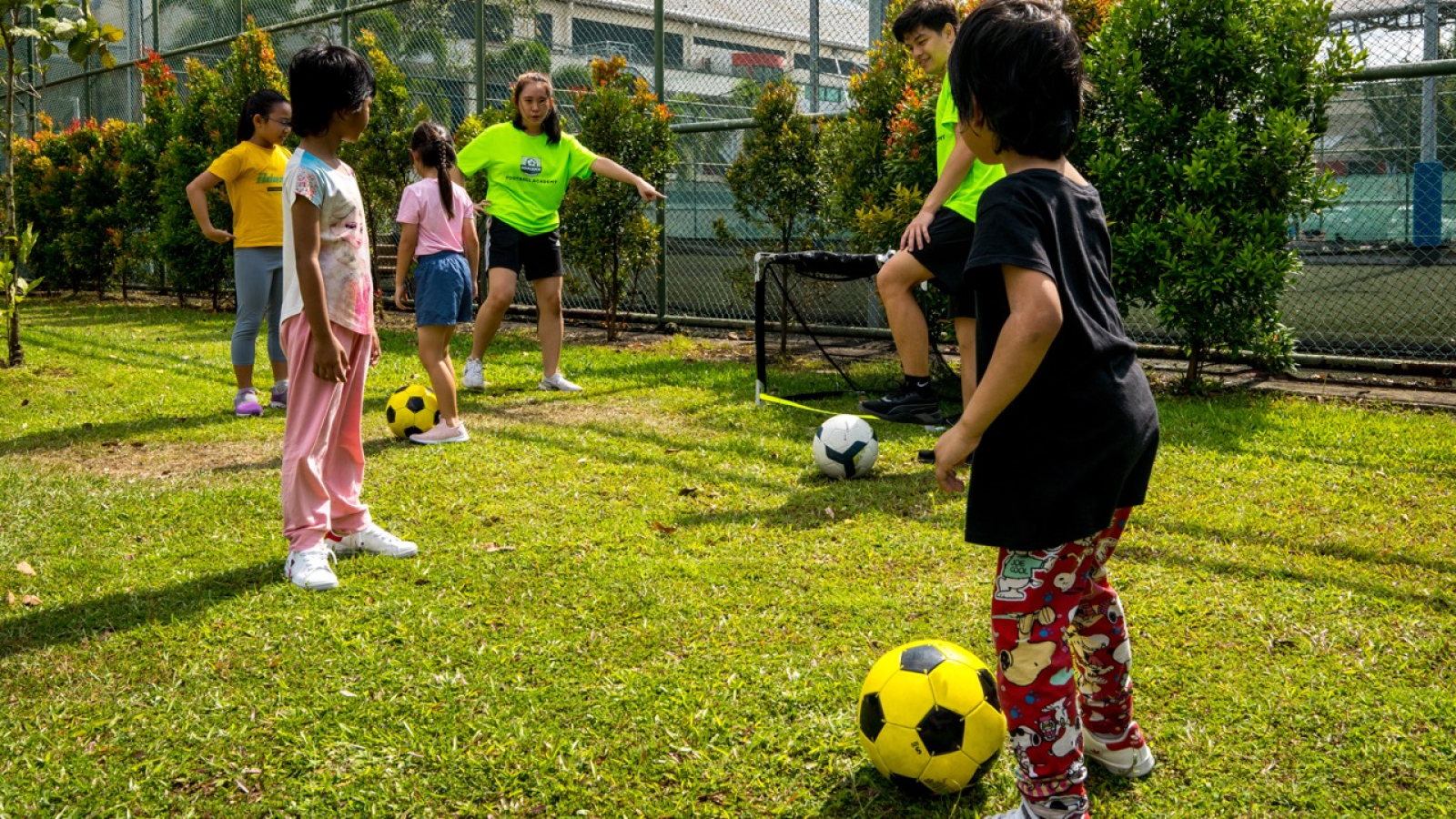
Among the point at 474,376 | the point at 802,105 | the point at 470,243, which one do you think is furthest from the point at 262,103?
the point at 802,105

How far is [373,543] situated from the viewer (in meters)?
4.19

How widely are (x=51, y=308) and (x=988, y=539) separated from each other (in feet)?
51.7

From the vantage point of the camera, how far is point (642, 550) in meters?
4.24

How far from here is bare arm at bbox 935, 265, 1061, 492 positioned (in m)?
2.10

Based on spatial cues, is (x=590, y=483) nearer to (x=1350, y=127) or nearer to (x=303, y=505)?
(x=303, y=505)

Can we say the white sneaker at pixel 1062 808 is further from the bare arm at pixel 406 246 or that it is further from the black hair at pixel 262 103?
the black hair at pixel 262 103

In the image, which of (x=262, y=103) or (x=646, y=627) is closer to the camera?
(x=646, y=627)

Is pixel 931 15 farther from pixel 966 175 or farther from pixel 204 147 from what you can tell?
pixel 204 147

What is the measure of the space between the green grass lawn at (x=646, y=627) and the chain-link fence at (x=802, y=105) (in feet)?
10.4

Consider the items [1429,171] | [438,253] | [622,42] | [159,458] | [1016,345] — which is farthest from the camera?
[622,42]

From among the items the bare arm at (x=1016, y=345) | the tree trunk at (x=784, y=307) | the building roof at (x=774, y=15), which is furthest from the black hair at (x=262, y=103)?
the bare arm at (x=1016, y=345)

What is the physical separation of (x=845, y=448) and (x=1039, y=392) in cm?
298

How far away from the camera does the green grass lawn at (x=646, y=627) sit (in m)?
2.61

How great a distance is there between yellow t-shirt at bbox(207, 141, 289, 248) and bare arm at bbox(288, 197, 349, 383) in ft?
11.8
